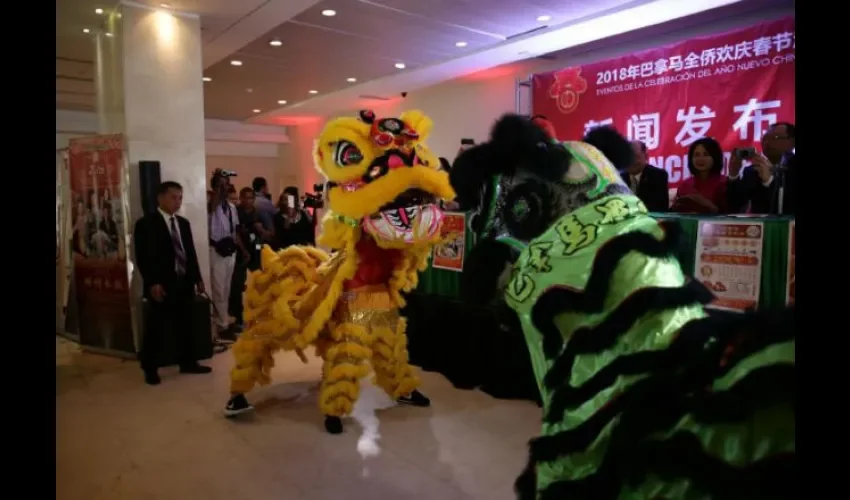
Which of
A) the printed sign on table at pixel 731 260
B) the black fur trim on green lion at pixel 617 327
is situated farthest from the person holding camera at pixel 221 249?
the black fur trim on green lion at pixel 617 327

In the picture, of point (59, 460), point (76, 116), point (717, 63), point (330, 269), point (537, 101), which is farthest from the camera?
point (76, 116)

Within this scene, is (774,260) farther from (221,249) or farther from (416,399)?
(221,249)

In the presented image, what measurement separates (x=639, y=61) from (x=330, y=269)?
3704 millimetres

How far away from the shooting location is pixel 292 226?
6133 millimetres

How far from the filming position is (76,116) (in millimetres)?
9766

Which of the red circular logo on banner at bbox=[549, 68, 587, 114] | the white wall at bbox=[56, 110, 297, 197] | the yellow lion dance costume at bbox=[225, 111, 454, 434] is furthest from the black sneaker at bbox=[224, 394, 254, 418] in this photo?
the white wall at bbox=[56, 110, 297, 197]

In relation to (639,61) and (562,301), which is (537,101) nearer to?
(639,61)

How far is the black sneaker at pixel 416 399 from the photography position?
3.18 m

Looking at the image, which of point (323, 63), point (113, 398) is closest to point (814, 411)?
point (113, 398)

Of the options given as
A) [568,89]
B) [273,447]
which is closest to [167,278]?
[273,447]

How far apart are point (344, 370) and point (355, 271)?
1.47 ft

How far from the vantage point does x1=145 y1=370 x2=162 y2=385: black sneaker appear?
12.4 feet

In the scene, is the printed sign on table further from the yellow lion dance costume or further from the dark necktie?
the dark necktie

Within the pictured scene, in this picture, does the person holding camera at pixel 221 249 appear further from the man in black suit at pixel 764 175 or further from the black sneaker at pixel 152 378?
the man in black suit at pixel 764 175
